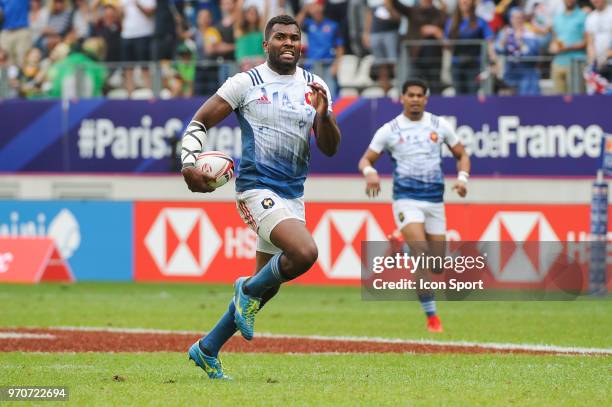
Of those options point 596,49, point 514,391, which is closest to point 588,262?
point 596,49

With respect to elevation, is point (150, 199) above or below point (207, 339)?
below

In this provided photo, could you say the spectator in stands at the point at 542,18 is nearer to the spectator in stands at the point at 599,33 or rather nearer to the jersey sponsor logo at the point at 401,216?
the spectator in stands at the point at 599,33

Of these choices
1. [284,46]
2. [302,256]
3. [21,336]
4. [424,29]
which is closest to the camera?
[302,256]

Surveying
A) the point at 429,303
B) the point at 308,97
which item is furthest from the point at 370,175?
the point at 308,97

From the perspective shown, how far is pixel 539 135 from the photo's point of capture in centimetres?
2281

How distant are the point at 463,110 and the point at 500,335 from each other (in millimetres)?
8770

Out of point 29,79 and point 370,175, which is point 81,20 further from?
point 370,175

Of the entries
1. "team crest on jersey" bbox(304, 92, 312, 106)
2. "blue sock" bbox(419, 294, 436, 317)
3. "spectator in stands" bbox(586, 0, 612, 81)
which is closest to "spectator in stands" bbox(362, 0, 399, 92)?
"spectator in stands" bbox(586, 0, 612, 81)

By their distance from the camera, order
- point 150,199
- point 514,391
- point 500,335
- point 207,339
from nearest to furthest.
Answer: point 514,391 → point 207,339 → point 500,335 → point 150,199

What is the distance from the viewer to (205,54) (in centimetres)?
2442

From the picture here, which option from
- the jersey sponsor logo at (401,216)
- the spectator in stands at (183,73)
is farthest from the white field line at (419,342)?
the spectator in stands at (183,73)

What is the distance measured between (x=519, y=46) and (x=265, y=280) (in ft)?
44.2

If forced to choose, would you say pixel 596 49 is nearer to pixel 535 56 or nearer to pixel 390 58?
pixel 535 56

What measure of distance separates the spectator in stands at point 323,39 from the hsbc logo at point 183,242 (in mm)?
3356
